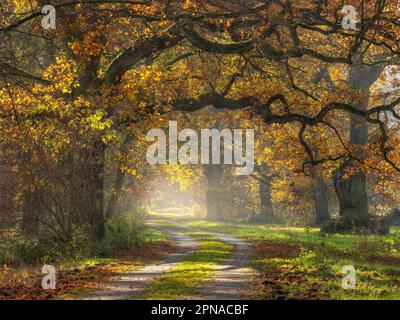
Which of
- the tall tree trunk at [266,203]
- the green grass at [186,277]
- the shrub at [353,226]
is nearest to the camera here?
the green grass at [186,277]

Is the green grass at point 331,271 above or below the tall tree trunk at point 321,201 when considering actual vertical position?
below

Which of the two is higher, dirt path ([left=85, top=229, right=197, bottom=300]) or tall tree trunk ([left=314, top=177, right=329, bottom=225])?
tall tree trunk ([left=314, top=177, right=329, bottom=225])

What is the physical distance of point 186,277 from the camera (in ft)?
48.4

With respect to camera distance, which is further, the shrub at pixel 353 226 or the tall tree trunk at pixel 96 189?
the shrub at pixel 353 226

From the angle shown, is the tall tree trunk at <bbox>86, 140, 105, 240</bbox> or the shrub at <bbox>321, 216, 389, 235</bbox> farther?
the shrub at <bbox>321, 216, 389, 235</bbox>

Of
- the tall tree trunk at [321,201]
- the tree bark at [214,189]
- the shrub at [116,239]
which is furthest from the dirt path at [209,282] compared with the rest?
the tree bark at [214,189]

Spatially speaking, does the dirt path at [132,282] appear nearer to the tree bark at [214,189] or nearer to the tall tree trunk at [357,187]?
the tall tree trunk at [357,187]

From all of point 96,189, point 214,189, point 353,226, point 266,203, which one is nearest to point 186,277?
point 96,189

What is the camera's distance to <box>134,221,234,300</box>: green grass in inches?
462

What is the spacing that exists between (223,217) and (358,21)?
47.7 m

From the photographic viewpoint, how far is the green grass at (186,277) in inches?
462

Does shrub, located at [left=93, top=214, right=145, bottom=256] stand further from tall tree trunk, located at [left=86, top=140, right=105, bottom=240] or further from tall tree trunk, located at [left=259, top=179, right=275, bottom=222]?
tall tree trunk, located at [left=259, top=179, right=275, bottom=222]

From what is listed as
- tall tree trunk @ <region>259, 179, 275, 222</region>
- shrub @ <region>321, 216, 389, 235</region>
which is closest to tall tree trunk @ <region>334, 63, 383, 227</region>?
shrub @ <region>321, 216, 389, 235</region>
